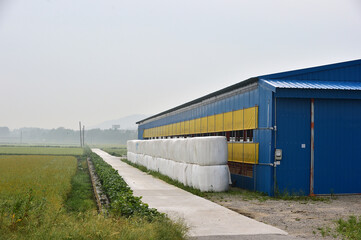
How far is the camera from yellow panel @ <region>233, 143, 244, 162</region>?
19.1 m

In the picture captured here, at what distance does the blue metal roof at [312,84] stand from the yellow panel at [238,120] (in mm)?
2667

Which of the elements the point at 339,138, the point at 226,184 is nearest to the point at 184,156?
the point at 226,184

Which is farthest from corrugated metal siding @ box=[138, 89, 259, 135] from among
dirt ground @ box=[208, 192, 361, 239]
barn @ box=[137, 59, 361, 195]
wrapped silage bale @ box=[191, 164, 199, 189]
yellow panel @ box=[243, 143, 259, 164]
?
dirt ground @ box=[208, 192, 361, 239]

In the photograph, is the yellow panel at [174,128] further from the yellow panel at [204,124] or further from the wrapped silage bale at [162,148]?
the yellow panel at [204,124]

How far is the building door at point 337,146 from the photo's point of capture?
55.0 feet

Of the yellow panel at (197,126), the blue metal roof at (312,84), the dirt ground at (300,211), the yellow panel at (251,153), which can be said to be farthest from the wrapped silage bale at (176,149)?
the blue metal roof at (312,84)

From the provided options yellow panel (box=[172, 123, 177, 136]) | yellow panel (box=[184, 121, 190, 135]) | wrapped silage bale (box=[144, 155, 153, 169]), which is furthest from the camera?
yellow panel (box=[172, 123, 177, 136])

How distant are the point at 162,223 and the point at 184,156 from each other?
11201 millimetres

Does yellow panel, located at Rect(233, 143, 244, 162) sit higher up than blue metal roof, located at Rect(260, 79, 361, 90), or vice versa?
blue metal roof, located at Rect(260, 79, 361, 90)

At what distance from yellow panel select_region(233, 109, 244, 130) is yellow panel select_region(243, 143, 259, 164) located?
1.09 m

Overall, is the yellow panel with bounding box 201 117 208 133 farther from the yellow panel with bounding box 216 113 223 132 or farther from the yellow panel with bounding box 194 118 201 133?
the yellow panel with bounding box 216 113 223 132

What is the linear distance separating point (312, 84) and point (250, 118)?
9.32 ft

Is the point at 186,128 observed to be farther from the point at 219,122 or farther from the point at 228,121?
the point at 228,121

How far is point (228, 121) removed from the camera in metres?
20.9
